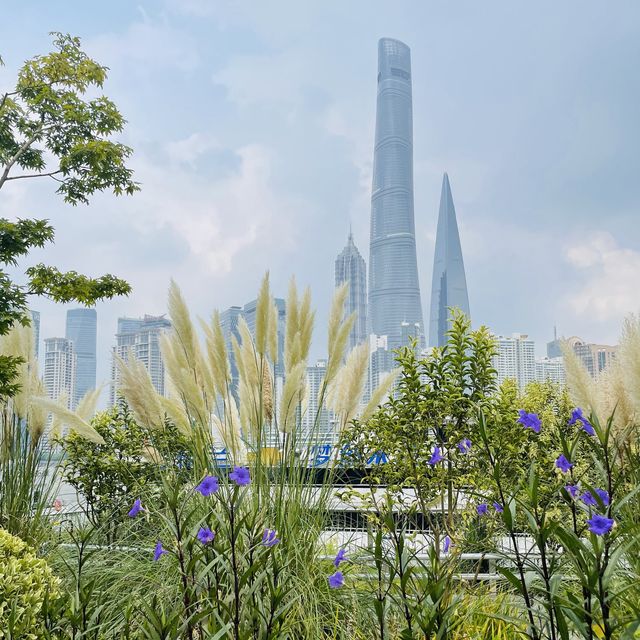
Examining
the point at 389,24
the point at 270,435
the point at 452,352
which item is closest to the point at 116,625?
the point at 270,435

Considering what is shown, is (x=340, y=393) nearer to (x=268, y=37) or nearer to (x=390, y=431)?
(x=390, y=431)

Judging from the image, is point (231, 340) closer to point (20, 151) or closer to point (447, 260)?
point (20, 151)

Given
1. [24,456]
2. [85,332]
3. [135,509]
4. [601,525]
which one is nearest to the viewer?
[601,525]

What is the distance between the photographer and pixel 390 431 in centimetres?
354

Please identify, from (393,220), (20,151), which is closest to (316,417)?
(20,151)

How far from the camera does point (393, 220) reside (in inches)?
4149

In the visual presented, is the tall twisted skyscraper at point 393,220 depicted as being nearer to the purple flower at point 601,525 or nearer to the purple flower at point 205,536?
the purple flower at point 205,536

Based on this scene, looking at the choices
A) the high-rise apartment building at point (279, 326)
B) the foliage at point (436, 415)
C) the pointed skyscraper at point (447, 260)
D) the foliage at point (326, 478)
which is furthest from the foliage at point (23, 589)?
the pointed skyscraper at point (447, 260)

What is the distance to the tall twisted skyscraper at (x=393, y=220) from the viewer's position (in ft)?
325

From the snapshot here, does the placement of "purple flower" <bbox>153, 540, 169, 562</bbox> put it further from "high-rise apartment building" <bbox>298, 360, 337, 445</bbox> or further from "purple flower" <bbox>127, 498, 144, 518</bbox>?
"high-rise apartment building" <bbox>298, 360, 337, 445</bbox>

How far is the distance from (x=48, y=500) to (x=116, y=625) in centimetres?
203

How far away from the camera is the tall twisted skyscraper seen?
99.0 m

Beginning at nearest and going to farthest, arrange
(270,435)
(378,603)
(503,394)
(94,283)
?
(378,603), (270,435), (503,394), (94,283)

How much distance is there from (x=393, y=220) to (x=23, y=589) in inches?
4158
